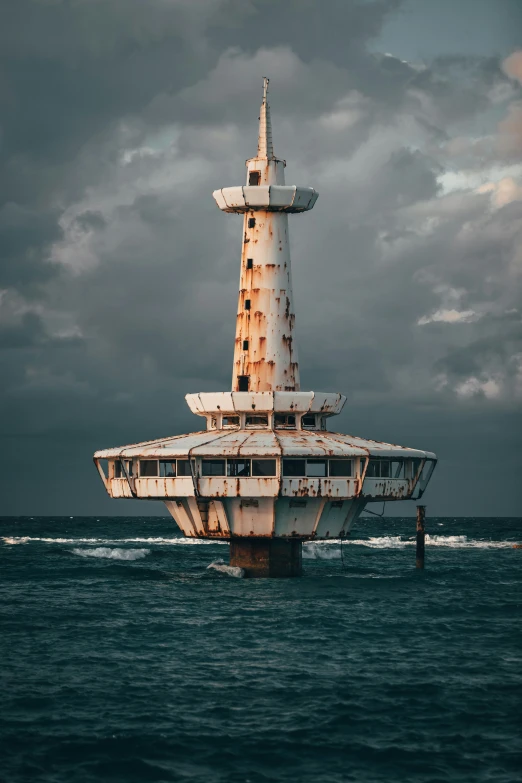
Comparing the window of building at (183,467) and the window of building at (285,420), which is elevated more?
the window of building at (285,420)

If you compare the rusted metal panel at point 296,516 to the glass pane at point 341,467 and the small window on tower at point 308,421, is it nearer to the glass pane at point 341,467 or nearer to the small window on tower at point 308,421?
the glass pane at point 341,467

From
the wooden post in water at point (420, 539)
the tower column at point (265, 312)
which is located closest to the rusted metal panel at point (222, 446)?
the tower column at point (265, 312)

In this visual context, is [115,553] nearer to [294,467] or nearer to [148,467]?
[148,467]

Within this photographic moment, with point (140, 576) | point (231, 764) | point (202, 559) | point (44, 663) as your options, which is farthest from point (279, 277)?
point (202, 559)

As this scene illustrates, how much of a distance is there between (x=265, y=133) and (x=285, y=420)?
1517 cm

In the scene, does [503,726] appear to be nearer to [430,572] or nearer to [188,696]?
[188,696]

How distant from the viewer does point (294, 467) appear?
168 ft

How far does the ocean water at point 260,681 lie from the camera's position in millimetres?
24391

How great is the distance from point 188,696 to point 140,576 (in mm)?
35616

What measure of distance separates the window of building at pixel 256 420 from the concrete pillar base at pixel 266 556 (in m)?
5.59

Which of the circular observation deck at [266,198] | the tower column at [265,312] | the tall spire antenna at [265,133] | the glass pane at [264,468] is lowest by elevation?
the glass pane at [264,468]

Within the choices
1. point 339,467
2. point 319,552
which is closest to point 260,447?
point 339,467

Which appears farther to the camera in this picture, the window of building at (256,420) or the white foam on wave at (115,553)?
the white foam on wave at (115,553)

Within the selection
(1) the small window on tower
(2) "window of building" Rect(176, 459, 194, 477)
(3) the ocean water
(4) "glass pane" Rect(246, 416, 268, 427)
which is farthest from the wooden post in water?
(2) "window of building" Rect(176, 459, 194, 477)
